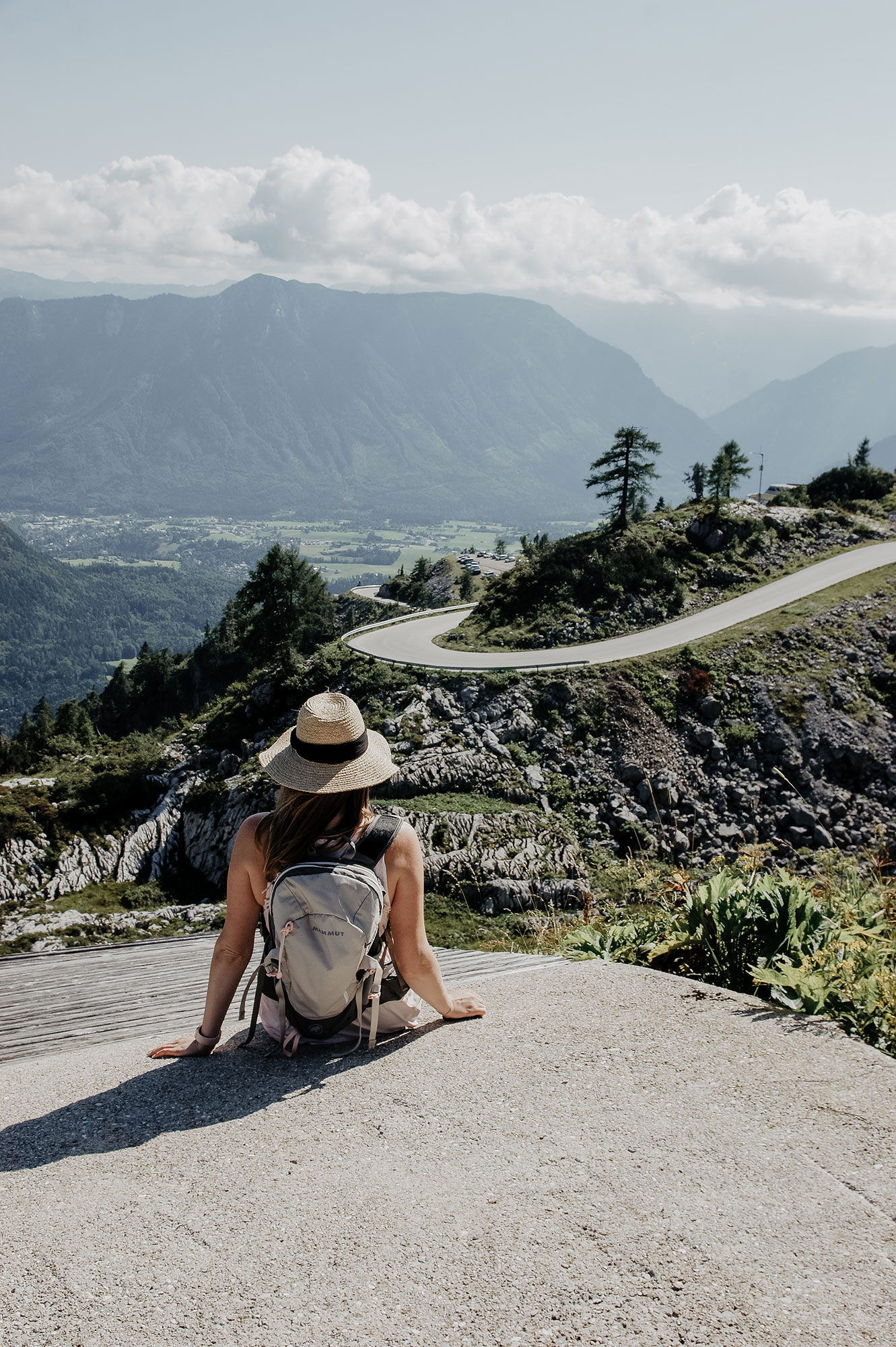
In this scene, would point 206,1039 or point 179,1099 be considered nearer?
point 179,1099

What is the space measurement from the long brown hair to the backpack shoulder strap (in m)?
0.11

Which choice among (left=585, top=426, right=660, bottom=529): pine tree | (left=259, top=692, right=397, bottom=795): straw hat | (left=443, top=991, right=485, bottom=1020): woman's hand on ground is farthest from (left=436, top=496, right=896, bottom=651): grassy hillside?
(left=259, top=692, right=397, bottom=795): straw hat

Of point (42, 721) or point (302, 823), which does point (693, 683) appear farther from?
point (42, 721)

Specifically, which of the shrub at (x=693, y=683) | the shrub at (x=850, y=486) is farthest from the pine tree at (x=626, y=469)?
the shrub at (x=850, y=486)

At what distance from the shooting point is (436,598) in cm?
7756

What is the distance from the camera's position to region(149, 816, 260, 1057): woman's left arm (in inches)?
174

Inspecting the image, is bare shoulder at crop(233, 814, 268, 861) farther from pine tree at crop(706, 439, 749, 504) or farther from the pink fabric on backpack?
pine tree at crop(706, 439, 749, 504)

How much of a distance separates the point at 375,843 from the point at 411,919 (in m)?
0.56

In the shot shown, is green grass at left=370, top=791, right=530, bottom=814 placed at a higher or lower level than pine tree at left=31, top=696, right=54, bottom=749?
higher

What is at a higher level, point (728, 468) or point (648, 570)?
point (728, 468)

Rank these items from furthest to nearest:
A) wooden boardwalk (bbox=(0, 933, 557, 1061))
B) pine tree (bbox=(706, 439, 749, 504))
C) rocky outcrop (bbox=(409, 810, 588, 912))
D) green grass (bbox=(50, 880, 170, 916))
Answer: pine tree (bbox=(706, 439, 749, 504)) < green grass (bbox=(50, 880, 170, 916)) < rocky outcrop (bbox=(409, 810, 588, 912)) < wooden boardwalk (bbox=(0, 933, 557, 1061))

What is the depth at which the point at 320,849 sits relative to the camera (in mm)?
4277

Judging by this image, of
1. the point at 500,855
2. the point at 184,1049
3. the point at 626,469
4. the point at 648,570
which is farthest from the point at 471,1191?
the point at 626,469

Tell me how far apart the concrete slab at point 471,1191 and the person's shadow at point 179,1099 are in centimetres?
2
